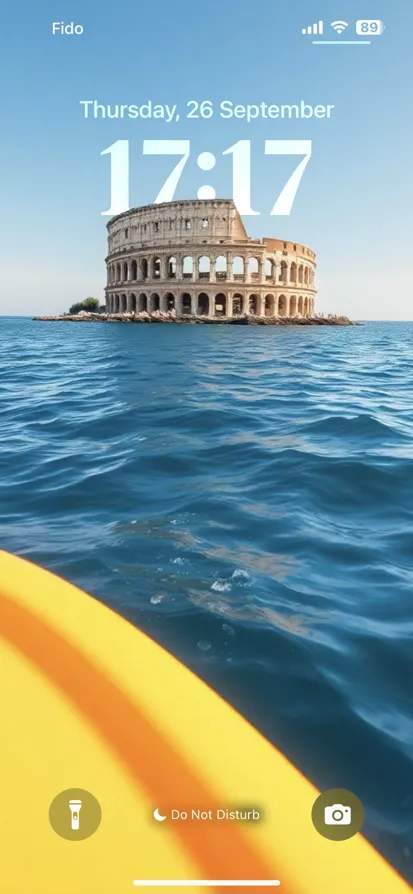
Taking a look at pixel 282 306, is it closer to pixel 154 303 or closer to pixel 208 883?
pixel 154 303

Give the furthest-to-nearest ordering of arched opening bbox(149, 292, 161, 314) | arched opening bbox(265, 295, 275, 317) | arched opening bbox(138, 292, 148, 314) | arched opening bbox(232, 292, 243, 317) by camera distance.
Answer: arched opening bbox(138, 292, 148, 314) < arched opening bbox(232, 292, 243, 317) < arched opening bbox(265, 295, 275, 317) < arched opening bbox(149, 292, 161, 314)

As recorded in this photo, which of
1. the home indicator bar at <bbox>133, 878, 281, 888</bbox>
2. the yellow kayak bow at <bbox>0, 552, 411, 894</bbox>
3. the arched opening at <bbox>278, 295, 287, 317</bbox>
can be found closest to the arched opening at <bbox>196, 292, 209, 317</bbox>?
Result: the arched opening at <bbox>278, 295, 287, 317</bbox>

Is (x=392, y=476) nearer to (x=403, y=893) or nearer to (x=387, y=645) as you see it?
(x=387, y=645)

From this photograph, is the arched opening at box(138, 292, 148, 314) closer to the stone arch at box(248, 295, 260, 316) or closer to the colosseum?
the colosseum

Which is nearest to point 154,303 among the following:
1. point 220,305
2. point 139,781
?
point 220,305

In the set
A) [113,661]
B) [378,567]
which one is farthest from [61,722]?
[378,567]

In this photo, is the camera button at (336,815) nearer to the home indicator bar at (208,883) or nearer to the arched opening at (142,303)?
the home indicator bar at (208,883)
